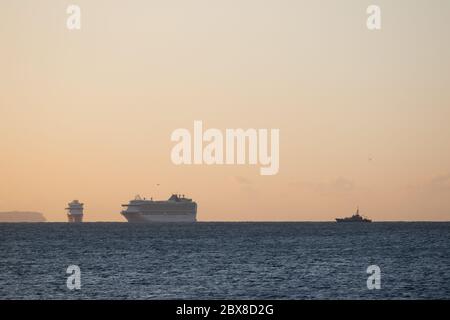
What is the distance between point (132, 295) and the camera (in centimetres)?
5025

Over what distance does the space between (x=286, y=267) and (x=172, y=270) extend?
11325mm

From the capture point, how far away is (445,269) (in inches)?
2921

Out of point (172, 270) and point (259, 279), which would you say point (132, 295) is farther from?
point (172, 270)

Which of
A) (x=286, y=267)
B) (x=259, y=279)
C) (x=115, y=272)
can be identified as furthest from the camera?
(x=286, y=267)

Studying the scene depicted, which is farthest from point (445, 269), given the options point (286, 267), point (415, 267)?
point (286, 267)
